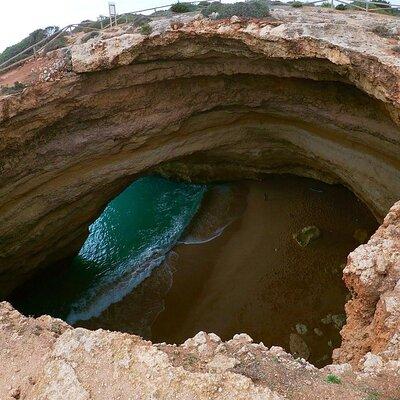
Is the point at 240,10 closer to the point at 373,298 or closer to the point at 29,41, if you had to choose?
the point at 29,41

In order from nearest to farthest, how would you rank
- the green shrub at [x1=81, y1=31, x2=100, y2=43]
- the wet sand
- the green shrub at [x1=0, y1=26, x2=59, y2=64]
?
the green shrub at [x1=81, y1=31, x2=100, y2=43] < the wet sand < the green shrub at [x1=0, y1=26, x2=59, y2=64]

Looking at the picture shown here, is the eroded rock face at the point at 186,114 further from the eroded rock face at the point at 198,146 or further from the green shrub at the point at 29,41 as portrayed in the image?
the green shrub at the point at 29,41

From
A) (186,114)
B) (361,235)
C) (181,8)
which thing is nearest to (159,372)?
(186,114)

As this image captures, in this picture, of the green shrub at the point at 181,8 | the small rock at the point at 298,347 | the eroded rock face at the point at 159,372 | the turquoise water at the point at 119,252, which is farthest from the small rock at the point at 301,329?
the green shrub at the point at 181,8

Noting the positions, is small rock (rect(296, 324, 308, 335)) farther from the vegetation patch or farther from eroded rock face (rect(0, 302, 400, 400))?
the vegetation patch

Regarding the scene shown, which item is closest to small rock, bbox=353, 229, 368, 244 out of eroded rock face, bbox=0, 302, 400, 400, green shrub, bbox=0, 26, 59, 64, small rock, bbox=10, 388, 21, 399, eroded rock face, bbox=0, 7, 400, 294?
eroded rock face, bbox=0, 7, 400, 294
